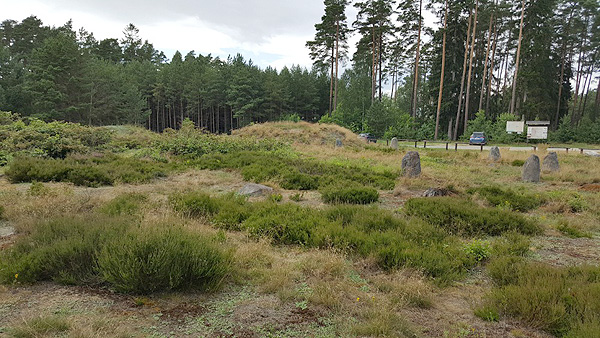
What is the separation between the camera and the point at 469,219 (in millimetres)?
7098

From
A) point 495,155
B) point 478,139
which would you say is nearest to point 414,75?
point 478,139

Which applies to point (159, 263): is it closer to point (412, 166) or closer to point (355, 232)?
point (355, 232)

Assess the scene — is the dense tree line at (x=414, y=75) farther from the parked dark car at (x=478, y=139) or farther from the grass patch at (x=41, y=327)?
the grass patch at (x=41, y=327)

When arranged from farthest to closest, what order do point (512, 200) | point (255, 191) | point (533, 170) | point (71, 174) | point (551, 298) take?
point (533, 170), point (71, 174), point (255, 191), point (512, 200), point (551, 298)

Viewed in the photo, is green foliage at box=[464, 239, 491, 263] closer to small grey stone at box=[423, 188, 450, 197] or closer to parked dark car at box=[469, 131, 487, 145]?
small grey stone at box=[423, 188, 450, 197]

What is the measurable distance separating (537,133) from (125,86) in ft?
177

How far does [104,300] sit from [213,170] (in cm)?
1096

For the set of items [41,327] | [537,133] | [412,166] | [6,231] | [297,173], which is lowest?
[6,231]

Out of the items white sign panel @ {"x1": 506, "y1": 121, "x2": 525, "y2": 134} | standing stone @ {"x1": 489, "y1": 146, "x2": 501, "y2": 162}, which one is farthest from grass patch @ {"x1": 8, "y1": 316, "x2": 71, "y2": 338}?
white sign panel @ {"x1": 506, "y1": 121, "x2": 525, "y2": 134}

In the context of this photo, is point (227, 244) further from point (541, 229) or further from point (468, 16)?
point (468, 16)

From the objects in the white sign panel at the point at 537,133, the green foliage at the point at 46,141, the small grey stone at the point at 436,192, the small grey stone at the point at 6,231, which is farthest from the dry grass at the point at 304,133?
the small grey stone at the point at 6,231

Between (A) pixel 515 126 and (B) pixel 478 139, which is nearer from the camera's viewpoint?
(B) pixel 478 139

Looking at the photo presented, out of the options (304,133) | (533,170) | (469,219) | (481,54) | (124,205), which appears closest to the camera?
(469,219)

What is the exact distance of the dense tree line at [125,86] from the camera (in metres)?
40.8
